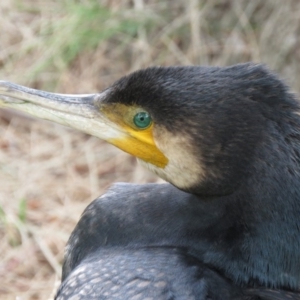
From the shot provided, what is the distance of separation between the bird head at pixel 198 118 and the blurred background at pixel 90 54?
1.87 metres

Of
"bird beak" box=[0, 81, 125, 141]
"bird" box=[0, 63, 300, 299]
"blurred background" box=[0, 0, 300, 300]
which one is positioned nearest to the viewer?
"bird" box=[0, 63, 300, 299]

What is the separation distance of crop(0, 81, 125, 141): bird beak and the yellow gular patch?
0.10 feet

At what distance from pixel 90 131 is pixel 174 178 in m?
0.33

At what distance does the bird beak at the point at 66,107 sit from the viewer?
2611 millimetres

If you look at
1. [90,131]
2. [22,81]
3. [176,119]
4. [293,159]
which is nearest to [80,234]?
[90,131]

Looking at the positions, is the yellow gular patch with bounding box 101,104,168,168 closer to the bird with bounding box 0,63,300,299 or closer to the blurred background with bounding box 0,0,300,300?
the bird with bounding box 0,63,300,299

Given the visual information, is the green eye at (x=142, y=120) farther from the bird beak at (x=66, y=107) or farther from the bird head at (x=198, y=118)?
the bird beak at (x=66, y=107)

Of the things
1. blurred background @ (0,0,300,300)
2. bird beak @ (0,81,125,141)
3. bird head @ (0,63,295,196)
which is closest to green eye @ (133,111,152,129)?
bird head @ (0,63,295,196)

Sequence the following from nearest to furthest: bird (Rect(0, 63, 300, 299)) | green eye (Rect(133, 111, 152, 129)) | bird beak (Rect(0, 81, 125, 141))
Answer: bird (Rect(0, 63, 300, 299)) → green eye (Rect(133, 111, 152, 129)) → bird beak (Rect(0, 81, 125, 141))

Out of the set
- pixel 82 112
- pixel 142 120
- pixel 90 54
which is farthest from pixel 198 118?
pixel 90 54

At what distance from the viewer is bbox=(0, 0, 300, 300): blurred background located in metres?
4.58

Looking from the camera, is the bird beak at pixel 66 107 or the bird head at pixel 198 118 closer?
the bird head at pixel 198 118

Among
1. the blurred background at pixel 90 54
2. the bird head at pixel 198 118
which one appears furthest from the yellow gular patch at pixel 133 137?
the blurred background at pixel 90 54

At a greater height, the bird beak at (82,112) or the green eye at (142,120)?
the green eye at (142,120)
